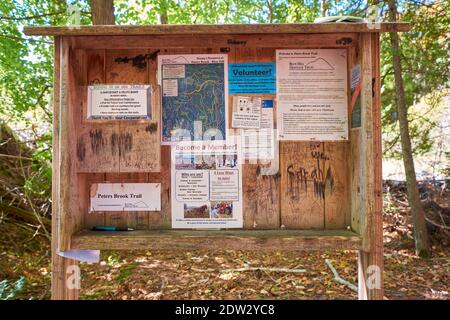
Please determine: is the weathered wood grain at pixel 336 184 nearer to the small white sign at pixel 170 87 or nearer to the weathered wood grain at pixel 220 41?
the weathered wood grain at pixel 220 41

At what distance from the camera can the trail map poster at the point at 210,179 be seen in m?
2.56

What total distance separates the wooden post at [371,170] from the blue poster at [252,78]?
61cm

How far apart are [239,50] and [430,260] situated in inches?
190

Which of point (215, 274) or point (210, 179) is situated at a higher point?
point (210, 179)

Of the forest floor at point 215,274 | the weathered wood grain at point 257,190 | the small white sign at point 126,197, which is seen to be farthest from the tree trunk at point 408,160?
the small white sign at point 126,197

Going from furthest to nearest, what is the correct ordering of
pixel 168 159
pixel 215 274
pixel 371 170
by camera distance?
1. pixel 215 274
2. pixel 168 159
3. pixel 371 170

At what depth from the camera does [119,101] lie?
248 centimetres

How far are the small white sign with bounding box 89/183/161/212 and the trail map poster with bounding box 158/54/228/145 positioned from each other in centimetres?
39

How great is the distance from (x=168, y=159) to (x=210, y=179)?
321 mm

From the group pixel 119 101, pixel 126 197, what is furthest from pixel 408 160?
pixel 119 101

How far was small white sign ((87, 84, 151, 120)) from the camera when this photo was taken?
8.11ft

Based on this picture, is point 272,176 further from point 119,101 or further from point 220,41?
point 119,101
